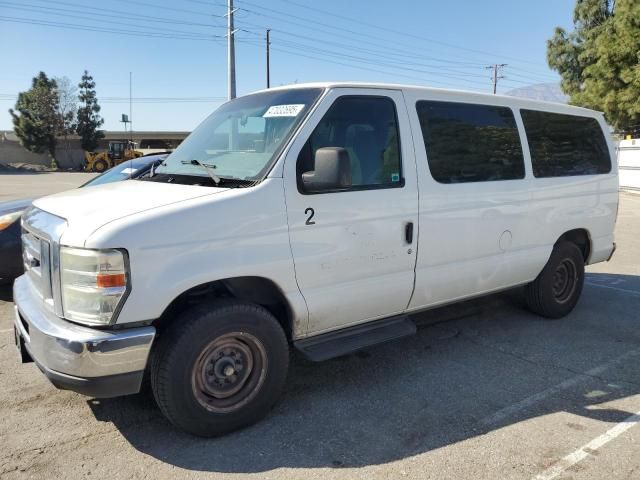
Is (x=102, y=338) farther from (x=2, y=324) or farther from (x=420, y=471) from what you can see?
(x=2, y=324)

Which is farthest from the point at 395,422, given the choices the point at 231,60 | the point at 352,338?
the point at 231,60

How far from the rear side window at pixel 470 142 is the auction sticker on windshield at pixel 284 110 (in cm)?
100

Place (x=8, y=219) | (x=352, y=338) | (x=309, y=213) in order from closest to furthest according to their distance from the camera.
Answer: (x=309, y=213)
(x=352, y=338)
(x=8, y=219)

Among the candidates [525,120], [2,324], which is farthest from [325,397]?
[2,324]

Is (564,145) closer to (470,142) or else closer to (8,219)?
(470,142)

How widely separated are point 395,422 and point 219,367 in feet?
3.92

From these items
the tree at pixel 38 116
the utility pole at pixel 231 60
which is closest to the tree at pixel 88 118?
the tree at pixel 38 116

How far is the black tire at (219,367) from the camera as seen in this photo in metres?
2.96

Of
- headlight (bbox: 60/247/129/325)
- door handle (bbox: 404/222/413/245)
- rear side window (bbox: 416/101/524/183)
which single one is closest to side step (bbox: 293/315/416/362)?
door handle (bbox: 404/222/413/245)

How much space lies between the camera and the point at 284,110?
3621 mm

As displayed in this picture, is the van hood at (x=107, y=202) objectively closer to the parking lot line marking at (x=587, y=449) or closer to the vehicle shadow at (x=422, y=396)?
the vehicle shadow at (x=422, y=396)

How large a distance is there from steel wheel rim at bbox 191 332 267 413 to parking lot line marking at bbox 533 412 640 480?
1.70 m

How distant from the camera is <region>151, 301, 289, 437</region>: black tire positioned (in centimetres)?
296

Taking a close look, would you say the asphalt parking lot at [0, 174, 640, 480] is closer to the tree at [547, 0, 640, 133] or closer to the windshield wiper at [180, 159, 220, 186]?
the windshield wiper at [180, 159, 220, 186]
